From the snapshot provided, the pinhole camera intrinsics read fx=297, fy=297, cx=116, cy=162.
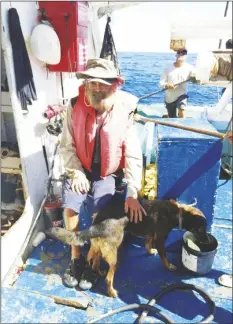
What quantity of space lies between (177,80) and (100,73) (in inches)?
177

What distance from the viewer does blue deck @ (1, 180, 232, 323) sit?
10.3 feet

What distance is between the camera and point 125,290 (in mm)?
3525

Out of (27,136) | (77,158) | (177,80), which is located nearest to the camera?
(77,158)

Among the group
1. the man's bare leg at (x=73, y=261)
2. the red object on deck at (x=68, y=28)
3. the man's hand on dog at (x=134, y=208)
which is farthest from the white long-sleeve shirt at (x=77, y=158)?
the red object on deck at (x=68, y=28)

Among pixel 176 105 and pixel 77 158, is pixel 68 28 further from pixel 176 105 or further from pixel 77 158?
A: pixel 176 105

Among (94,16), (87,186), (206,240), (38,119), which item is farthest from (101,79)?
(94,16)

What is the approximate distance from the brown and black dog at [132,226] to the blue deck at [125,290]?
198 millimetres

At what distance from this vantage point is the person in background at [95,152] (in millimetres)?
3373

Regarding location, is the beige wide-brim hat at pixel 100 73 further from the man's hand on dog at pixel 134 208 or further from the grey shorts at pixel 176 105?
the grey shorts at pixel 176 105

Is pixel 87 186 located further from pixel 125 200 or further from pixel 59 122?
pixel 59 122

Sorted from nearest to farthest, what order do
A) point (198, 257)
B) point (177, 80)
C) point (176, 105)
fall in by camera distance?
point (198, 257), point (177, 80), point (176, 105)

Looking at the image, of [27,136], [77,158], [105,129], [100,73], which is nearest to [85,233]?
[77,158]

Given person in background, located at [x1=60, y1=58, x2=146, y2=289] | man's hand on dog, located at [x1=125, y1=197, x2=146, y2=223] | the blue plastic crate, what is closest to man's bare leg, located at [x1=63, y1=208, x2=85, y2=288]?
person in background, located at [x1=60, y1=58, x2=146, y2=289]

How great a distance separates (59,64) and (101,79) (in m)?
1.98
